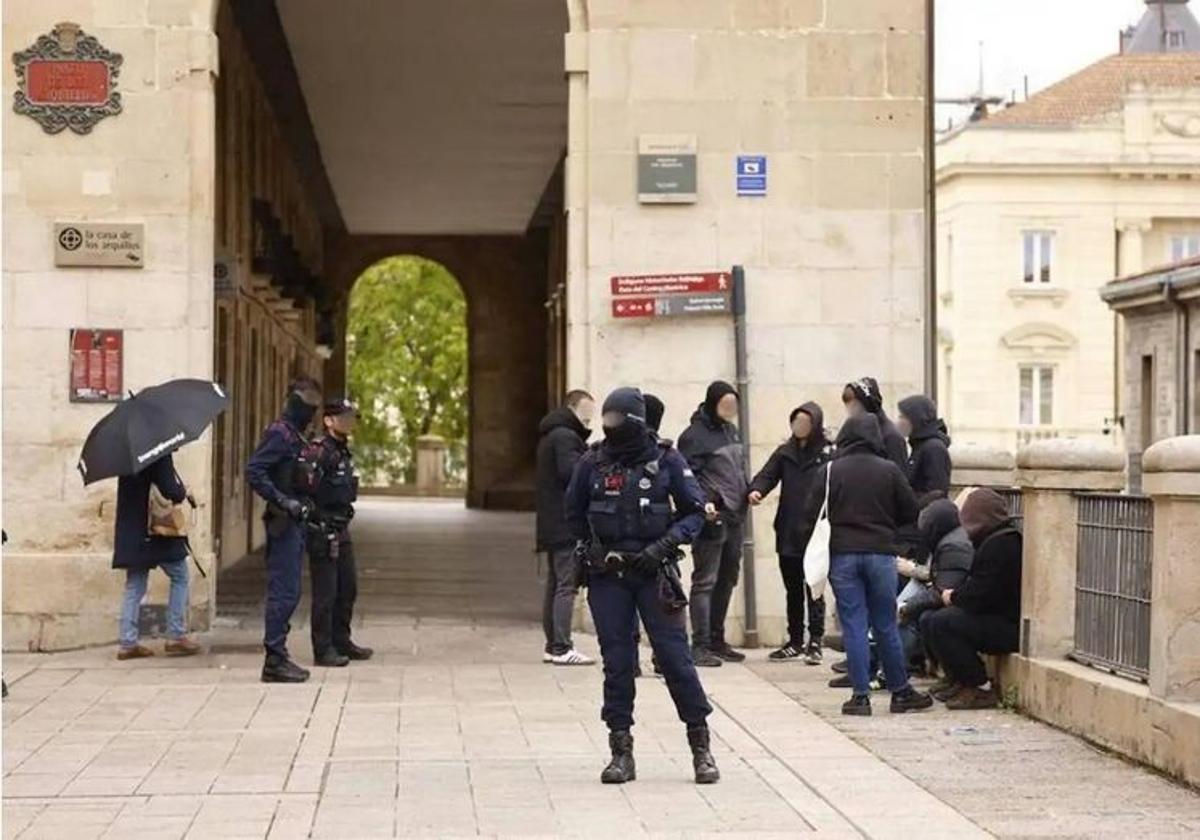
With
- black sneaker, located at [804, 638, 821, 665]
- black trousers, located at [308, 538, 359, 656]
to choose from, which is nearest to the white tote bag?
black sneaker, located at [804, 638, 821, 665]

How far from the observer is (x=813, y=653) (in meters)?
14.8

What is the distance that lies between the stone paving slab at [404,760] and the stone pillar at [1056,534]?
52.1 inches

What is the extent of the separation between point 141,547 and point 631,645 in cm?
535

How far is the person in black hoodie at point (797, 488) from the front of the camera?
14.4m

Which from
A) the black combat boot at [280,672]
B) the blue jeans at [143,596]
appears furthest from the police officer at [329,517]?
the blue jeans at [143,596]

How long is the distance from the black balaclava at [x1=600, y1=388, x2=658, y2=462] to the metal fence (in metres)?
2.51

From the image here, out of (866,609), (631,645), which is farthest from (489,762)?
(866,609)

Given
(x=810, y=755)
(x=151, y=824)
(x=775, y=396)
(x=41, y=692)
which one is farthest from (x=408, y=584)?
(x=151, y=824)

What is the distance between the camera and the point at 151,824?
894 centimetres

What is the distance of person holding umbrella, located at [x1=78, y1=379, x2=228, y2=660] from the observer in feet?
45.7

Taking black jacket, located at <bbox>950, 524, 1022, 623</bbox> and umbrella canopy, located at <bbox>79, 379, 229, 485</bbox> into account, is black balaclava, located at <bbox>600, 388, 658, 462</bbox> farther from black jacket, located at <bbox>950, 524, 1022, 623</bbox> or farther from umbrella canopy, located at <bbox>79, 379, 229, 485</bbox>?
umbrella canopy, located at <bbox>79, 379, 229, 485</bbox>

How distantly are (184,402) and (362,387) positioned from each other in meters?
55.5

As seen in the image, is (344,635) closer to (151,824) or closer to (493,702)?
(493,702)

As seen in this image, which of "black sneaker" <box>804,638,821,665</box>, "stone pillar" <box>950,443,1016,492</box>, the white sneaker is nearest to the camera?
the white sneaker
